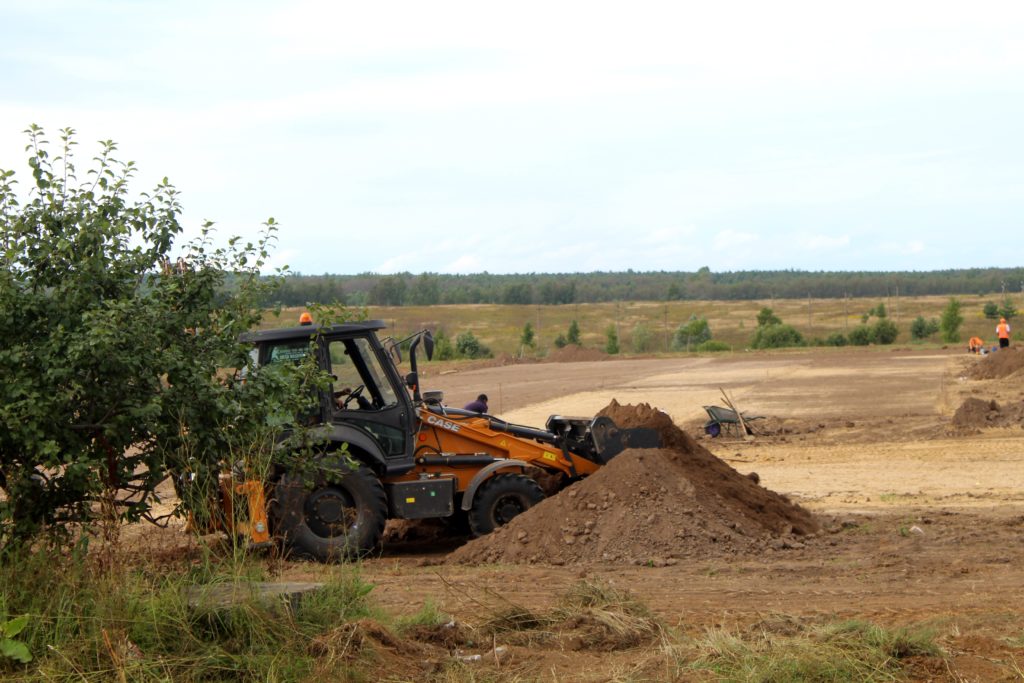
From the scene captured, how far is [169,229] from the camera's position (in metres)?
7.21

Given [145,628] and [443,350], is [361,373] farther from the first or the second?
[443,350]

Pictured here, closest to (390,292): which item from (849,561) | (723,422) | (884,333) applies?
(884,333)

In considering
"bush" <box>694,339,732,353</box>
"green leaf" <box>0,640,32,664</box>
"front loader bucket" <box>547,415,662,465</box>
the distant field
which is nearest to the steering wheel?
"front loader bucket" <box>547,415,662,465</box>

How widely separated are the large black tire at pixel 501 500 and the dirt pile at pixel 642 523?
354mm

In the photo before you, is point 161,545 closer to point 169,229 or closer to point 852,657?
point 169,229

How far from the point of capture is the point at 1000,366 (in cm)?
3416

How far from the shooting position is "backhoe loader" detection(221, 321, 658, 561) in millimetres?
11070

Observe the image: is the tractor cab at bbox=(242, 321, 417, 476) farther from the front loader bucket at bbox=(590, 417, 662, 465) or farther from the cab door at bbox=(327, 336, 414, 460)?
the front loader bucket at bbox=(590, 417, 662, 465)

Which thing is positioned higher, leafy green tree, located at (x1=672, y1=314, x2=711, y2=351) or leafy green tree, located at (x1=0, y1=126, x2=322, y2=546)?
leafy green tree, located at (x1=0, y1=126, x2=322, y2=546)

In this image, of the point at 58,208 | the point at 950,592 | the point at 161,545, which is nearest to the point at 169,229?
the point at 58,208

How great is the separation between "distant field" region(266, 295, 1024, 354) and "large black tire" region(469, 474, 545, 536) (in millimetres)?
54981

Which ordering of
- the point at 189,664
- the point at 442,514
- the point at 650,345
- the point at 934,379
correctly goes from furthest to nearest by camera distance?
the point at 650,345
the point at 934,379
the point at 442,514
the point at 189,664

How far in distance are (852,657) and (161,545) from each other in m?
4.17

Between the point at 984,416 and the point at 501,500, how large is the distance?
13.4 meters
